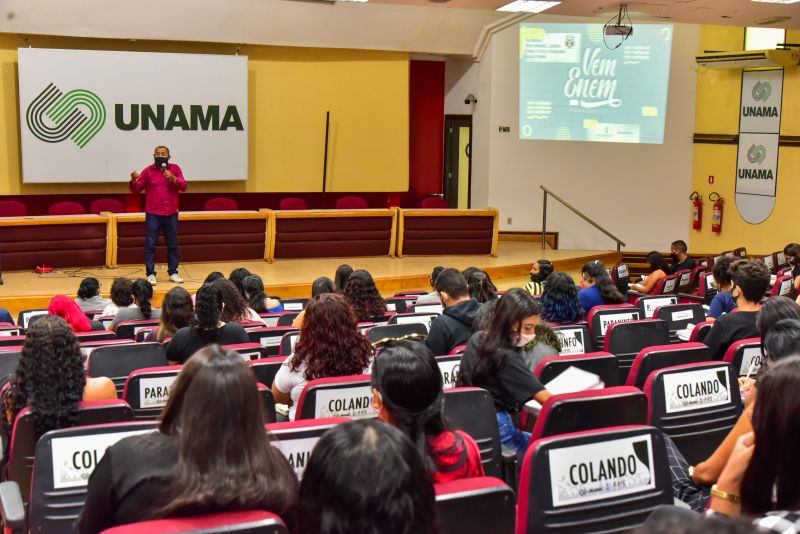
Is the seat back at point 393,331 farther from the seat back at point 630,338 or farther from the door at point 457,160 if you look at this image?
the door at point 457,160

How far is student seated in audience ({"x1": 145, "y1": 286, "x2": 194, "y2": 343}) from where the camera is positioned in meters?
5.21

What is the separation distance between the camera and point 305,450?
2.78 m

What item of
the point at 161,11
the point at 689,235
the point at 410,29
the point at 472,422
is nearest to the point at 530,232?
the point at 689,235

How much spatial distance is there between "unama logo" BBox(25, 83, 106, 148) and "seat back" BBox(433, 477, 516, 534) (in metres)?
11.6

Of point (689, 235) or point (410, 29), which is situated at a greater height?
point (410, 29)

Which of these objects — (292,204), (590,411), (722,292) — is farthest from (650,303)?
(292,204)

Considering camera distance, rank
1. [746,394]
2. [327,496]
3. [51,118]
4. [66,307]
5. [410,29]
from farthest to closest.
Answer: [410,29] < [51,118] < [66,307] < [746,394] < [327,496]

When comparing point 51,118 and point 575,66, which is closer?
point 51,118

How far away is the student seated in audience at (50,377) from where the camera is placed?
10.5 ft

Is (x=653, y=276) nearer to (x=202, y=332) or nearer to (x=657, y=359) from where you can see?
(x=657, y=359)

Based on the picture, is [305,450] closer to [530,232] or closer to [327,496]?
[327,496]

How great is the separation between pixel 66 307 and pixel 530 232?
1057 cm

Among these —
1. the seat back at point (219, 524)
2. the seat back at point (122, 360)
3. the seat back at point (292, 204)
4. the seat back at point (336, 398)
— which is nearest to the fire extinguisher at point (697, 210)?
the seat back at point (292, 204)

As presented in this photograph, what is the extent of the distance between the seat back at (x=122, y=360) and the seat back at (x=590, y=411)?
2.32 metres
